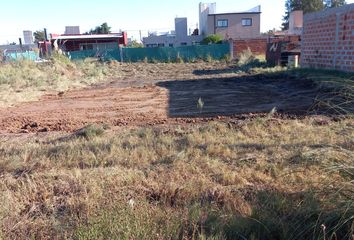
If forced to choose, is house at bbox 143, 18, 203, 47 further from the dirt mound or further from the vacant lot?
the vacant lot

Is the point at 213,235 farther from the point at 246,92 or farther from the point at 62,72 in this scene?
the point at 62,72

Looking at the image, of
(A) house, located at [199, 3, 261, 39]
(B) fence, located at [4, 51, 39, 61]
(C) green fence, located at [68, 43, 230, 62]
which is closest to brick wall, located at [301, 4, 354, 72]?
(C) green fence, located at [68, 43, 230, 62]

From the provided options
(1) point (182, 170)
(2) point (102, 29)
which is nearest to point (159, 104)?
(1) point (182, 170)

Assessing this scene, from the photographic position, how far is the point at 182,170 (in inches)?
200

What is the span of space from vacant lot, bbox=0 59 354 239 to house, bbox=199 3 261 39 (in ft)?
141

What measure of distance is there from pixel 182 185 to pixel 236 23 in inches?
2039

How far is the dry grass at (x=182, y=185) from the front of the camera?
10.2ft

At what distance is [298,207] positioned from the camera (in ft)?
11.5

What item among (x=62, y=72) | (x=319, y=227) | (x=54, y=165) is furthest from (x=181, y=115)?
(x=62, y=72)

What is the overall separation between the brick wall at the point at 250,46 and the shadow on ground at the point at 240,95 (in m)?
17.6

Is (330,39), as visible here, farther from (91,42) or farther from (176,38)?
(176,38)

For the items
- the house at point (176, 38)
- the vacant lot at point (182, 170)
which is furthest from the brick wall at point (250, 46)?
the vacant lot at point (182, 170)

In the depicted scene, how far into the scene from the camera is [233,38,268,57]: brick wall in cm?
3515

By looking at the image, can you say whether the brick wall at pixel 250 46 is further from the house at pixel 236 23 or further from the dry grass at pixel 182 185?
the dry grass at pixel 182 185
